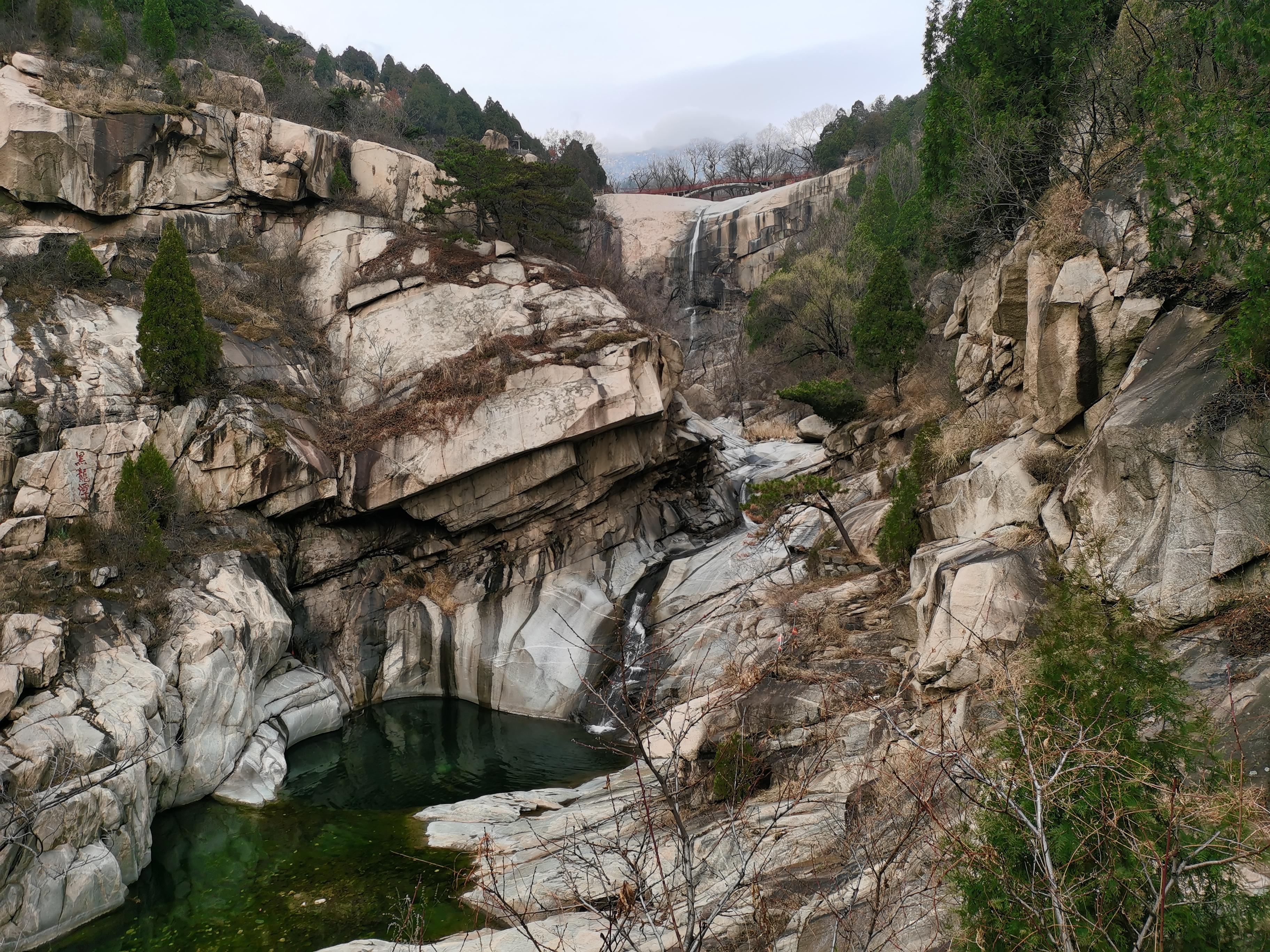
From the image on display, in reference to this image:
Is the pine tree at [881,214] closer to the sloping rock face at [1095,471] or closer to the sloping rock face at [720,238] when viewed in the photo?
the sloping rock face at [720,238]

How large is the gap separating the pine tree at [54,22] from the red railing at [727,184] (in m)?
41.6

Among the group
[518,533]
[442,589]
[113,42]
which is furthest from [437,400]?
[113,42]

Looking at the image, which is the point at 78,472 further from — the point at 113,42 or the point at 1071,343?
the point at 1071,343

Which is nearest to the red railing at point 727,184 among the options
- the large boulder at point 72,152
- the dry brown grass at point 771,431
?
the dry brown grass at point 771,431

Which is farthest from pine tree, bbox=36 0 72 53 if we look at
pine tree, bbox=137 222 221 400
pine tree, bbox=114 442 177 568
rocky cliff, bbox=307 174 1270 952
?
rocky cliff, bbox=307 174 1270 952

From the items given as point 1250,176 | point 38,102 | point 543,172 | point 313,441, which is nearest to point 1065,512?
point 1250,176

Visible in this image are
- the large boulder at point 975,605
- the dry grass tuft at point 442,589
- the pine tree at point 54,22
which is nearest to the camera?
the large boulder at point 975,605

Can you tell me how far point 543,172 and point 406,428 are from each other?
11469 mm

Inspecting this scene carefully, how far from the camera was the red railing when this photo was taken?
2581 inches

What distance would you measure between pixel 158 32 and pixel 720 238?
32.6 m

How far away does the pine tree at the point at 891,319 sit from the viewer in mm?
24578

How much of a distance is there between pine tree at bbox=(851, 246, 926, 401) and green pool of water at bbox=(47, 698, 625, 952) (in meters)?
14.6

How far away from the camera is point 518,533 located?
23594 millimetres

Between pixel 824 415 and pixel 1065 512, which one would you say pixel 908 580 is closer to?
pixel 1065 512
